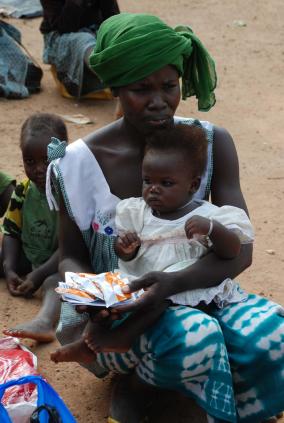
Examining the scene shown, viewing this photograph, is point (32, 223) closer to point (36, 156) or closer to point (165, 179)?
point (36, 156)

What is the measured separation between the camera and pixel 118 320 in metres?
2.90

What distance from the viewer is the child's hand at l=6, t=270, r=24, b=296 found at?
4288mm

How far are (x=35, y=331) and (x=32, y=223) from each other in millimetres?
771

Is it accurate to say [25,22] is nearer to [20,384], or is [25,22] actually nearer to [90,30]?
[90,30]

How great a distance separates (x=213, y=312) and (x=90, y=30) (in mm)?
4875

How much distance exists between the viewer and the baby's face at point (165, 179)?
3008 millimetres

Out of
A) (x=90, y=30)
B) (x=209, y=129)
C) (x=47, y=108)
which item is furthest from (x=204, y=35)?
(x=209, y=129)

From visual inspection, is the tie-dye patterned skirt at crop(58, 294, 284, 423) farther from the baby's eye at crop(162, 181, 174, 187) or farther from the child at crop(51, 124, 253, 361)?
the baby's eye at crop(162, 181, 174, 187)

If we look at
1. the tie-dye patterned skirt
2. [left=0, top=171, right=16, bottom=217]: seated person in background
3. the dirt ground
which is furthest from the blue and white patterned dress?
[left=0, top=171, right=16, bottom=217]: seated person in background

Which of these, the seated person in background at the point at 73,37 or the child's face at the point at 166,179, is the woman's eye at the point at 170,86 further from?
the seated person in background at the point at 73,37


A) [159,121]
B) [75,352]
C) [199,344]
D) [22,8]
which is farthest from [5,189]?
[22,8]

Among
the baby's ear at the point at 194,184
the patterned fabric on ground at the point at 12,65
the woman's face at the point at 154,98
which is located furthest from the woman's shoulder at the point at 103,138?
the patterned fabric on ground at the point at 12,65

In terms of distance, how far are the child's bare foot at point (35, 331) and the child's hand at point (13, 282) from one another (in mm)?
437

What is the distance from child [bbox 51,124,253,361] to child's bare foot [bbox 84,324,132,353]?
0.09 meters
